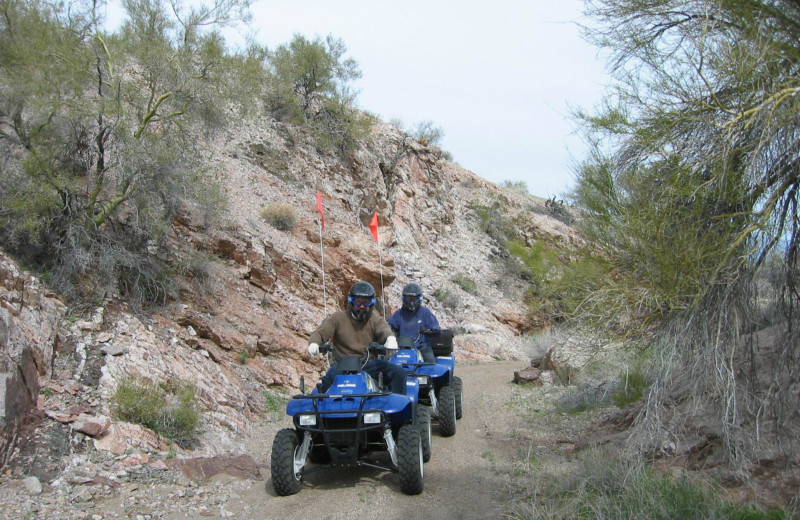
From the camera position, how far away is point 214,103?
40.3ft

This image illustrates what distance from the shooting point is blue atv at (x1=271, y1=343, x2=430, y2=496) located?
5887mm

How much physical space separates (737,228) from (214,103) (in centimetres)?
1017

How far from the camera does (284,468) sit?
583 cm

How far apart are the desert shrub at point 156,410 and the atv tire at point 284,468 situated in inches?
82.7

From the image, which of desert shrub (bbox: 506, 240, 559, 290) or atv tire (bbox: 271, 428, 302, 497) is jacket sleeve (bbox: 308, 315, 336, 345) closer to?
atv tire (bbox: 271, 428, 302, 497)

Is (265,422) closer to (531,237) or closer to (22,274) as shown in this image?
(22,274)

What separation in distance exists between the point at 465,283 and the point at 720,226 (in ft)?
→ 80.3

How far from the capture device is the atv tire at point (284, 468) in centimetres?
584

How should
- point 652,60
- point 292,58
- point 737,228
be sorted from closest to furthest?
1. point 737,228
2. point 652,60
3. point 292,58

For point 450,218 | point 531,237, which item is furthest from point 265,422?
point 531,237

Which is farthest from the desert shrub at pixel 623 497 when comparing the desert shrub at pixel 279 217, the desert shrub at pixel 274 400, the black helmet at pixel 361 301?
the desert shrub at pixel 279 217

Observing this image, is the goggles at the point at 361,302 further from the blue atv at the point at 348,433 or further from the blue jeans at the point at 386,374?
the blue atv at the point at 348,433

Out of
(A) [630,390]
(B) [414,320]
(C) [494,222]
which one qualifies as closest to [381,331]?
(B) [414,320]

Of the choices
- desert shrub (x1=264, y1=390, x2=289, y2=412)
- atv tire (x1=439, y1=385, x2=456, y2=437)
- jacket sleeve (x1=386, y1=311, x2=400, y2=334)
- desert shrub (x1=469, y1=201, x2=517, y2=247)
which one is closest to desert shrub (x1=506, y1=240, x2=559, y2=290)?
desert shrub (x1=469, y1=201, x2=517, y2=247)
